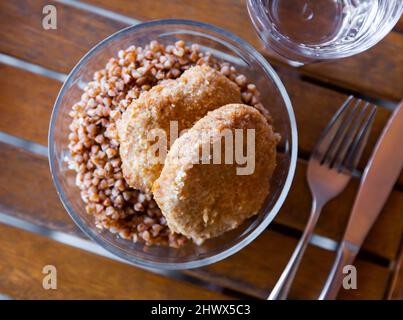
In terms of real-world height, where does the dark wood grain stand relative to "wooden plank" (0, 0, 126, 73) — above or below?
below

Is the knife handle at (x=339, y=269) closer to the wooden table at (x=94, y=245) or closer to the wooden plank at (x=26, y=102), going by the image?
the wooden table at (x=94, y=245)

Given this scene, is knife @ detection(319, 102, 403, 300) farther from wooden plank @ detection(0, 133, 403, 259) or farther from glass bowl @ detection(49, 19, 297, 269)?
glass bowl @ detection(49, 19, 297, 269)

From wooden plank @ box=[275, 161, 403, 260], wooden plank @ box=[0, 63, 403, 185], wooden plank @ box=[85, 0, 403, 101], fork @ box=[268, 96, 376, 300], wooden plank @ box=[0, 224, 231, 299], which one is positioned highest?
wooden plank @ box=[85, 0, 403, 101]

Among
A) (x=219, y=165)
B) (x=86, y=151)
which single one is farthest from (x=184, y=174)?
(x=86, y=151)

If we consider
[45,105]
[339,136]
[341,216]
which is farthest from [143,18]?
[341,216]

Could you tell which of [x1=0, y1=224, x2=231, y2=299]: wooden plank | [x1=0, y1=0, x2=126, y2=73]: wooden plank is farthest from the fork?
[x1=0, y1=0, x2=126, y2=73]: wooden plank

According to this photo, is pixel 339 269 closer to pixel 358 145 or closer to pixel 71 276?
pixel 358 145
